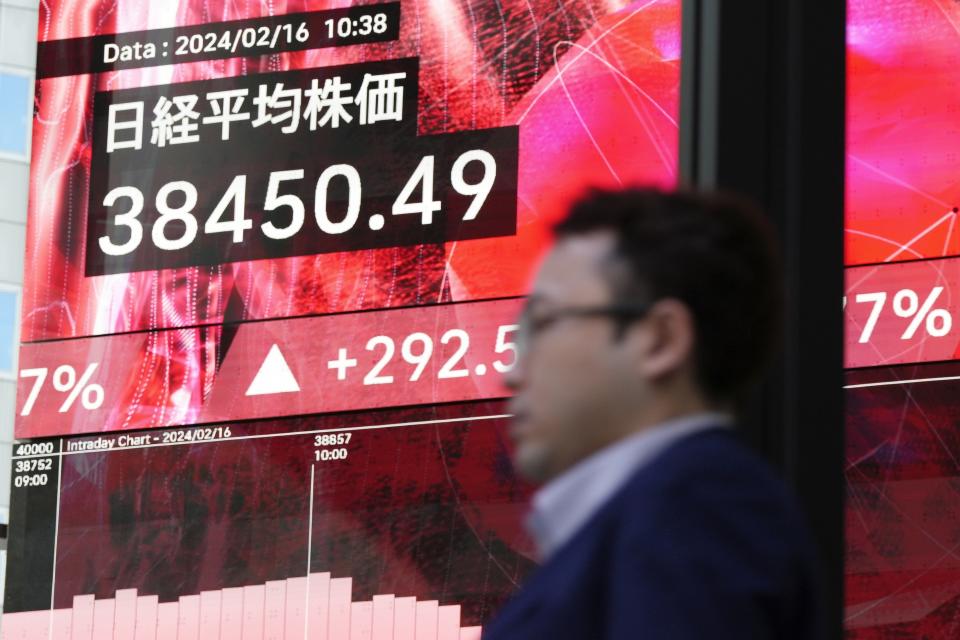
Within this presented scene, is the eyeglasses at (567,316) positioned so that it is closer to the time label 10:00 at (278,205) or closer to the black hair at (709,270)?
the black hair at (709,270)

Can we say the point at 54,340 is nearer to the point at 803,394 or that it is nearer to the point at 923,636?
the point at 923,636

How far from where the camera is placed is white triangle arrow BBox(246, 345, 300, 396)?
5730mm

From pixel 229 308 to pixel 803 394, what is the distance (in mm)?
4947

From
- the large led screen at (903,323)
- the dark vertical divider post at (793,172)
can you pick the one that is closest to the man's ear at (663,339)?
the dark vertical divider post at (793,172)

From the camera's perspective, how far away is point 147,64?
6086 mm

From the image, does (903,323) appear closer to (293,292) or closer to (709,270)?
(293,292)

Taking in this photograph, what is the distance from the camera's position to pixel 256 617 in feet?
18.9

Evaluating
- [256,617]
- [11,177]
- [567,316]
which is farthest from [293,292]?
[567,316]

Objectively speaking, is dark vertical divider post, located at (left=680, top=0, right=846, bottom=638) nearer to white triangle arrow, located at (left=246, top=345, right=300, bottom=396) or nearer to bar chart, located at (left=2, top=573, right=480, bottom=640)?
bar chart, located at (left=2, top=573, right=480, bottom=640)

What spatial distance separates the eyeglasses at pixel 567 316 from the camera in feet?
2.37

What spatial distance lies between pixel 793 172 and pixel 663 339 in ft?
0.74

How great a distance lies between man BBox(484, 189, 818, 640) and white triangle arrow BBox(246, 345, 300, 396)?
4.99 m

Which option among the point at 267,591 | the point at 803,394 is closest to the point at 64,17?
the point at 267,591

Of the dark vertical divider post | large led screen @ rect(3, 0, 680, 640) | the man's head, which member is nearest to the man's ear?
the man's head
